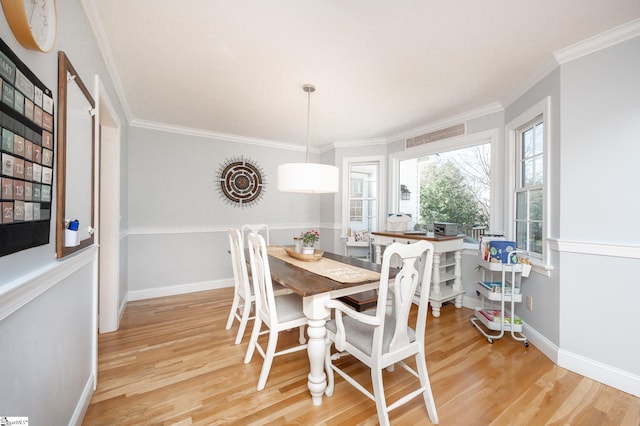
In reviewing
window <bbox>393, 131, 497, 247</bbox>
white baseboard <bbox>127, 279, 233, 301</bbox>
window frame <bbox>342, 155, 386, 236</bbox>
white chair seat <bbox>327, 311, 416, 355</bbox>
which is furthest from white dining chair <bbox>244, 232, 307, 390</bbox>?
window frame <bbox>342, 155, 386, 236</bbox>

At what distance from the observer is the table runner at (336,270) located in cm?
186

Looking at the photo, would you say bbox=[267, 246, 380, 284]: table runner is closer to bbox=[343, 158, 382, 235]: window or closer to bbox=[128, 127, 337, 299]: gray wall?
bbox=[128, 127, 337, 299]: gray wall

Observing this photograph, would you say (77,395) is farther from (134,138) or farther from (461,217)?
(461,217)

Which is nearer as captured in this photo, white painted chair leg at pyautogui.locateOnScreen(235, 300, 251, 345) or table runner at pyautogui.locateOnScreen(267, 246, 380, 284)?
table runner at pyautogui.locateOnScreen(267, 246, 380, 284)

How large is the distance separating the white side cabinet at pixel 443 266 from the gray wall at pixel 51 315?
9.79ft

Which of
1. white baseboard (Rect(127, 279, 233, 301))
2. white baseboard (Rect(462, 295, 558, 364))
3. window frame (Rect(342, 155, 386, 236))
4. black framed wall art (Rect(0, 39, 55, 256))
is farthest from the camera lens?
window frame (Rect(342, 155, 386, 236))

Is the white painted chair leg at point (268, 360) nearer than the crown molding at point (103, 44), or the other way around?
the crown molding at point (103, 44)

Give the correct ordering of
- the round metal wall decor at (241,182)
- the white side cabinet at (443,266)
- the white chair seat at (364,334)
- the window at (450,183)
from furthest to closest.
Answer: the round metal wall decor at (241,182)
the window at (450,183)
the white side cabinet at (443,266)
the white chair seat at (364,334)

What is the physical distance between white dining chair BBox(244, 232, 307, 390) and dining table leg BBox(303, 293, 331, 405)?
229 millimetres

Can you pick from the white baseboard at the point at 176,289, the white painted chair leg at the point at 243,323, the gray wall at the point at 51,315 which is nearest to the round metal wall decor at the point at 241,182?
the white baseboard at the point at 176,289

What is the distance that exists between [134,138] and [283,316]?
10.7ft

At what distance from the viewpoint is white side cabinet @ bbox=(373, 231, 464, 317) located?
10.1 feet

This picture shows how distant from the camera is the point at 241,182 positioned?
432 centimetres

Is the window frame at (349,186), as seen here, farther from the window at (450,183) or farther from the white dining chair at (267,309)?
the white dining chair at (267,309)
